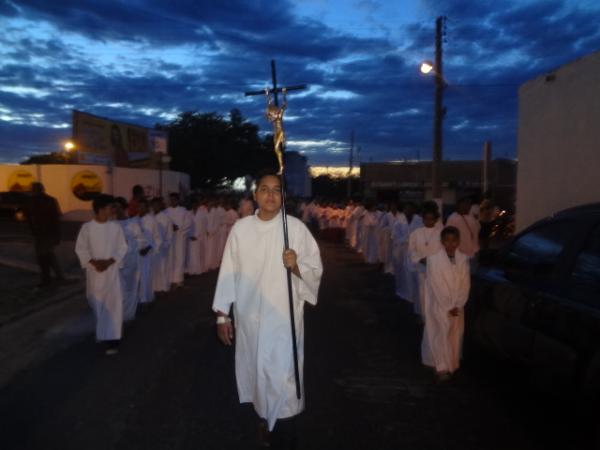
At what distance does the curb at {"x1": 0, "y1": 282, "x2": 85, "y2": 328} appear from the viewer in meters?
9.28

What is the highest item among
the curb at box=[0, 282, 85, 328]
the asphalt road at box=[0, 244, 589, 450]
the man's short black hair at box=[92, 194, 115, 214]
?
the man's short black hair at box=[92, 194, 115, 214]

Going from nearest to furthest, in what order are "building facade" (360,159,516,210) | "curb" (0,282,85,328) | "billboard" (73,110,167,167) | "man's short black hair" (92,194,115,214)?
"man's short black hair" (92,194,115,214), "curb" (0,282,85,328), "billboard" (73,110,167,167), "building facade" (360,159,516,210)

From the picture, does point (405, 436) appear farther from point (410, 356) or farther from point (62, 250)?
point (62, 250)

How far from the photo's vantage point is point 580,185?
36.9ft

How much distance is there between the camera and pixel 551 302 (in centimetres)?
448

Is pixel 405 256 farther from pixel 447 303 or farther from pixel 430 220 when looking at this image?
pixel 447 303

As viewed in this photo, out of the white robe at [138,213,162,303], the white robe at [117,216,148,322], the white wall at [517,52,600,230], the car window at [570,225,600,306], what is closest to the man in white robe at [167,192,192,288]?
the white robe at [138,213,162,303]

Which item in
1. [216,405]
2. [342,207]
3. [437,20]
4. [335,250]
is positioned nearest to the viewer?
[216,405]

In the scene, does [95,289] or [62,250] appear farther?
[62,250]

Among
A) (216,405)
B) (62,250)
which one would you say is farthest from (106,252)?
(62,250)

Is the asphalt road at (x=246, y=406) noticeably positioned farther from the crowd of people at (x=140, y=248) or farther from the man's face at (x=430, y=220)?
the man's face at (x=430, y=220)

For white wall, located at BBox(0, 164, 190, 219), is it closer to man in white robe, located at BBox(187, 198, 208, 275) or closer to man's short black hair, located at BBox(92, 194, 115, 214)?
man in white robe, located at BBox(187, 198, 208, 275)

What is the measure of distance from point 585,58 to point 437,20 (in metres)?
10.4

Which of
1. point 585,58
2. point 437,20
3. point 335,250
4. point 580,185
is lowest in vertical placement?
point 335,250
